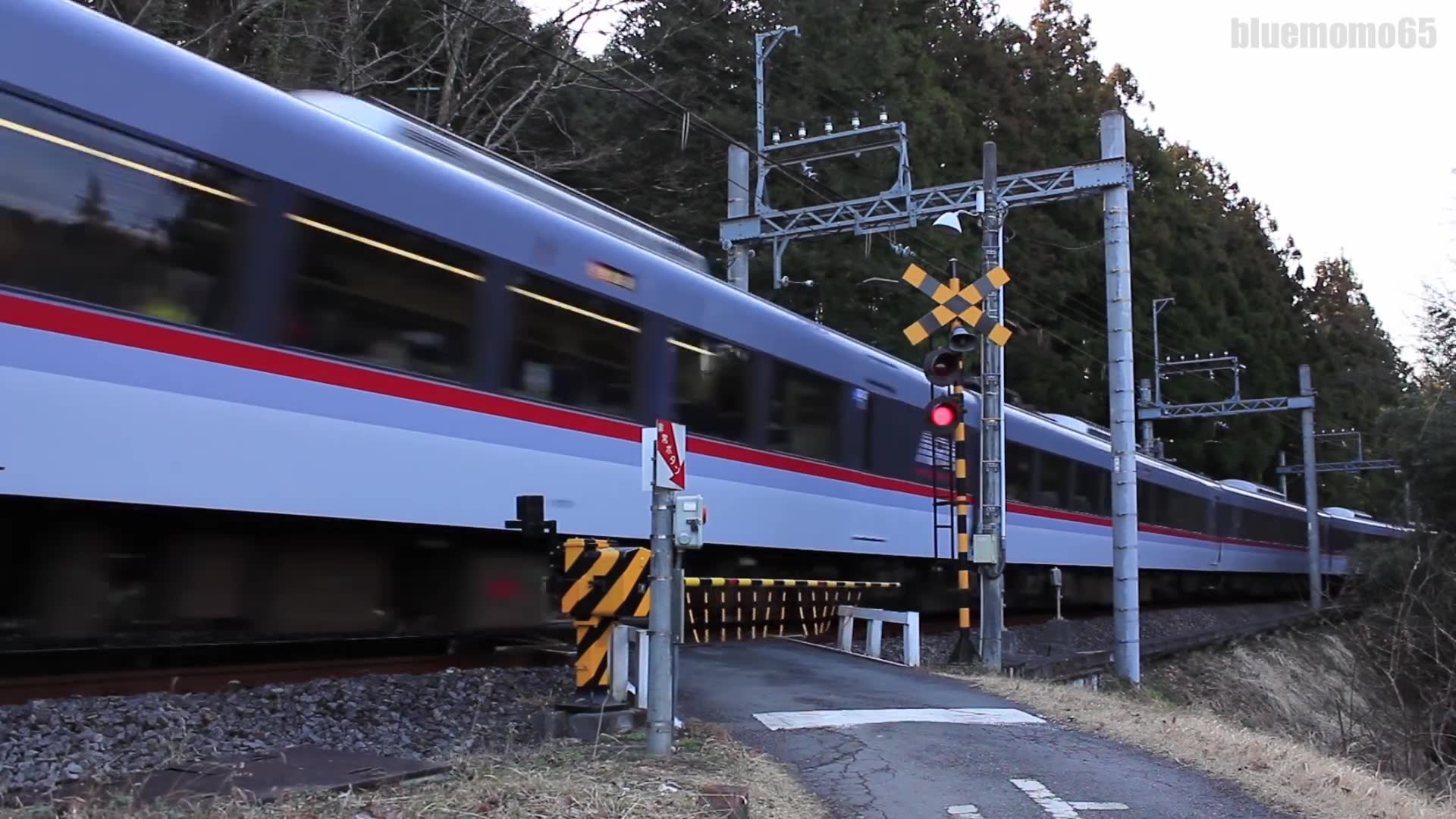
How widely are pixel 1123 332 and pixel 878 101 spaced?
15730 millimetres

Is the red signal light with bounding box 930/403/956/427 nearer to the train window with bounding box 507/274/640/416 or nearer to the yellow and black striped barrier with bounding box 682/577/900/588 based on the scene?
the yellow and black striped barrier with bounding box 682/577/900/588

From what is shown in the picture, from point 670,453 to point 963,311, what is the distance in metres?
6.96

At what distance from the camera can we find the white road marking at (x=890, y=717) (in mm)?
7977

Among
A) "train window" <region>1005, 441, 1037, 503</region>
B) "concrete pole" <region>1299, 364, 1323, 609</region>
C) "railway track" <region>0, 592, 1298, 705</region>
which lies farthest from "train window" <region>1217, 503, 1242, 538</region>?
"railway track" <region>0, 592, 1298, 705</region>

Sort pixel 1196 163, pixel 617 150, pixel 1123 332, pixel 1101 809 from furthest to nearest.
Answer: pixel 1196 163
pixel 617 150
pixel 1123 332
pixel 1101 809

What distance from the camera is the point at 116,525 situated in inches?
267

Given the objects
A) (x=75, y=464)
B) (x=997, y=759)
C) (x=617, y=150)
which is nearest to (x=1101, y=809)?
(x=997, y=759)

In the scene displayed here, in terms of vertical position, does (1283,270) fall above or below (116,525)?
above

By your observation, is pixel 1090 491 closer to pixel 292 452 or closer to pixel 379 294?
pixel 379 294

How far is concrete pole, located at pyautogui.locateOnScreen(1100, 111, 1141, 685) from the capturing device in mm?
15523

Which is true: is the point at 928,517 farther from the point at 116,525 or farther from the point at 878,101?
the point at 878,101

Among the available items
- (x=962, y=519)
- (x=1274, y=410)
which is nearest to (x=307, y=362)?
(x=962, y=519)

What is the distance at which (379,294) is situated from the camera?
7.94 metres

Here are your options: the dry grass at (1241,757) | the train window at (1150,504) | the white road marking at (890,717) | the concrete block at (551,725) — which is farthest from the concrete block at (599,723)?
the train window at (1150,504)
